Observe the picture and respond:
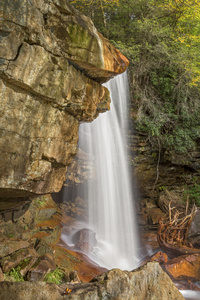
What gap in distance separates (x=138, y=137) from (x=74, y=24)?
8722 millimetres

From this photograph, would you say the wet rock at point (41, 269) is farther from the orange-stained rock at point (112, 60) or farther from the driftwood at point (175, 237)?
the orange-stained rock at point (112, 60)

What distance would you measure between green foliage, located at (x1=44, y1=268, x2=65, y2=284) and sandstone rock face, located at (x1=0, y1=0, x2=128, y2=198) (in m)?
2.04

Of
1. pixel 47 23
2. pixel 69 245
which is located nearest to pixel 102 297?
pixel 47 23

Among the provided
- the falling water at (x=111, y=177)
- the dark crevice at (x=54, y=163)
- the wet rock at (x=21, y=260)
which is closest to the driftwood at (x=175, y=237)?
the falling water at (x=111, y=177)

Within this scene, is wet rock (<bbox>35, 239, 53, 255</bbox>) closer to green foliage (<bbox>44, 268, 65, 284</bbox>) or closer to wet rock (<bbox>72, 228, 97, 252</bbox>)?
green foliage (<bbox>44, 268, 65, 284</bbox>)

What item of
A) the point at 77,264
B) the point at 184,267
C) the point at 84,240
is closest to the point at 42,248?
the point at 77,264

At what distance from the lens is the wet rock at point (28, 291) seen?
112 inches

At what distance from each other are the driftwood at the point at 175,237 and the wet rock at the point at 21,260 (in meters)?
5.52

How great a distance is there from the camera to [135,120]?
1329 centimetres

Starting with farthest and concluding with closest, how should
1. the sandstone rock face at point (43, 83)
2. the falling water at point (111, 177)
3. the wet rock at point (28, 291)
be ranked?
the falling water at point (111, 177) < the sandstone rock face at point (43, 83) < the wet rock at point (28, 291)

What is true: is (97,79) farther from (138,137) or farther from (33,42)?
(138,137)

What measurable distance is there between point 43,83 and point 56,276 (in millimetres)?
4702

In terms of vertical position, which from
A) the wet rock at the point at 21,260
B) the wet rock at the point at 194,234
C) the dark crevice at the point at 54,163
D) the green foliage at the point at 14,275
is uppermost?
the dark crevice at the point at 54,163

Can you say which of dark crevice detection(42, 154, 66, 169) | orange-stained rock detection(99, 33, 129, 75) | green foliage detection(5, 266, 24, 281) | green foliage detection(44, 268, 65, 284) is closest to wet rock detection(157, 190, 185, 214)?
green foliage detection(44, 268, 65, 284)
